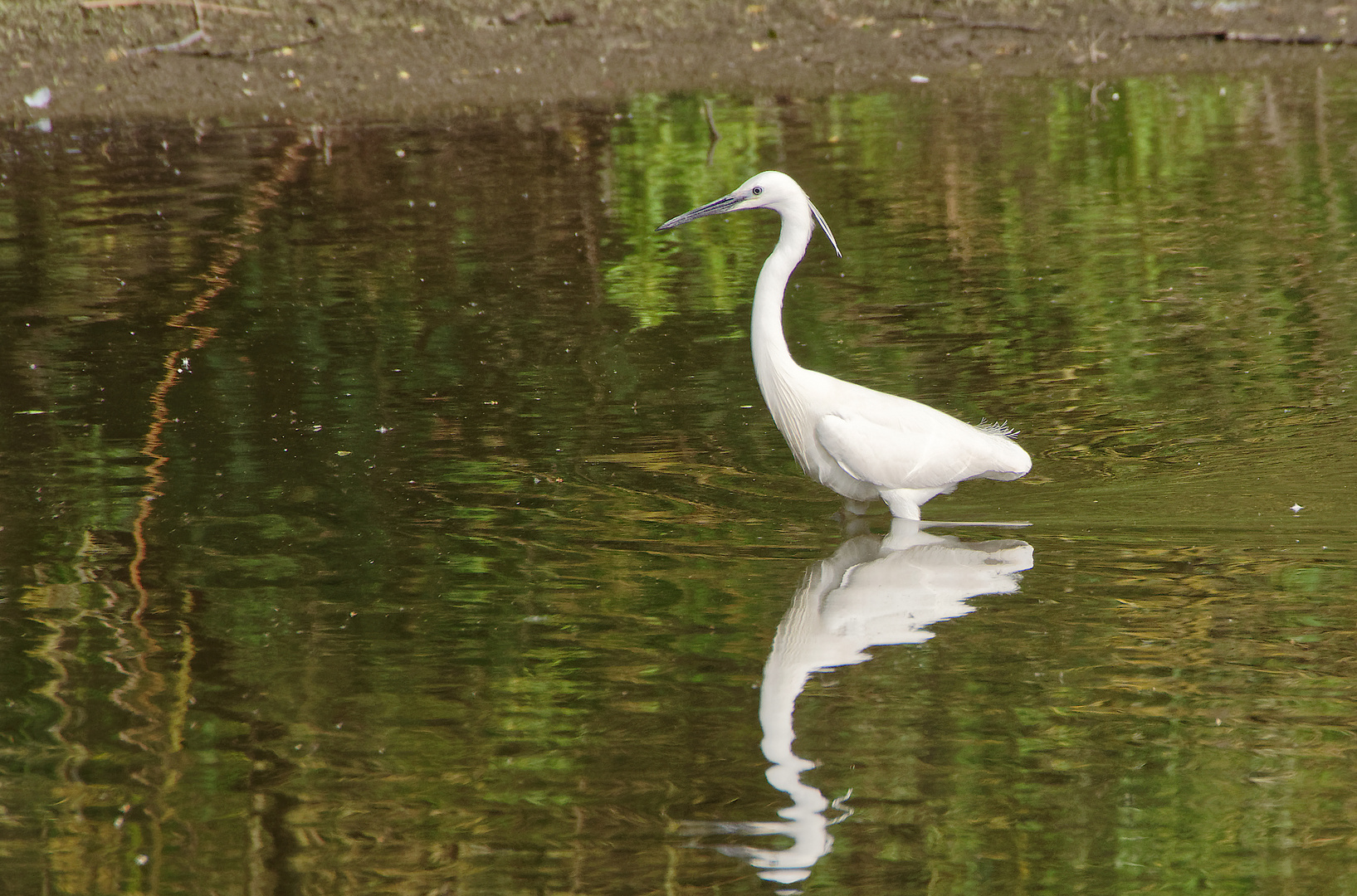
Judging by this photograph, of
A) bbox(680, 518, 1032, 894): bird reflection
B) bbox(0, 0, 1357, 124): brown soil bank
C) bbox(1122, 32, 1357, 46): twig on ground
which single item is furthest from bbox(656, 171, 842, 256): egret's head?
bbox(1122, 32, 1357, 46): twig on ground

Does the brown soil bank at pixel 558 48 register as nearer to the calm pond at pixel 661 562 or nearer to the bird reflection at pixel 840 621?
the calm pond at pixel 661 562

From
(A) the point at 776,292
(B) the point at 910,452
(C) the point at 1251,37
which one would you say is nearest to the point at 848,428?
(B) the point at 910,452

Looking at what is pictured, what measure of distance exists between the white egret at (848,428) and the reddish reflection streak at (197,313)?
8.25 feet

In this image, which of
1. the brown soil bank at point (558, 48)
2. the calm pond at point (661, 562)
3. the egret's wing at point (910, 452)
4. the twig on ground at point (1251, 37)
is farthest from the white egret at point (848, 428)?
the twig on ground at point (1251, 37)

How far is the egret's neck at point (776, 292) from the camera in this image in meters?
6.74

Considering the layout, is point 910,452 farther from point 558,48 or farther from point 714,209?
→ point 558,48

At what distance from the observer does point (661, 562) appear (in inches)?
236

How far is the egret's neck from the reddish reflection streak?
2.61 meters

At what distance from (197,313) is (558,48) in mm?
8746

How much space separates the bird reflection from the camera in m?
4.18

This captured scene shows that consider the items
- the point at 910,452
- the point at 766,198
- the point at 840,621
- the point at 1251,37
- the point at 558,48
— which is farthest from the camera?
the point at 1251,37

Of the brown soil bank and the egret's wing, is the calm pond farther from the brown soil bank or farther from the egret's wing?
the brown soil bank

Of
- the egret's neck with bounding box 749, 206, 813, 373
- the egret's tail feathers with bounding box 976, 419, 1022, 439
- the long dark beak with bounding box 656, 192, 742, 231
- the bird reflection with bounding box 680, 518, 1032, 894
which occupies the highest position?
the long dark beak with bounding box 656, 192, 742, 231

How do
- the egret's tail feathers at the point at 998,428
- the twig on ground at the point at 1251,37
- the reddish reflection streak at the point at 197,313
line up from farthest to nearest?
the twig on ground at the point at 1251,37 < the egret's tail feathers at the point at 998,428 < the reddish reflection streak at the point at 197,313
